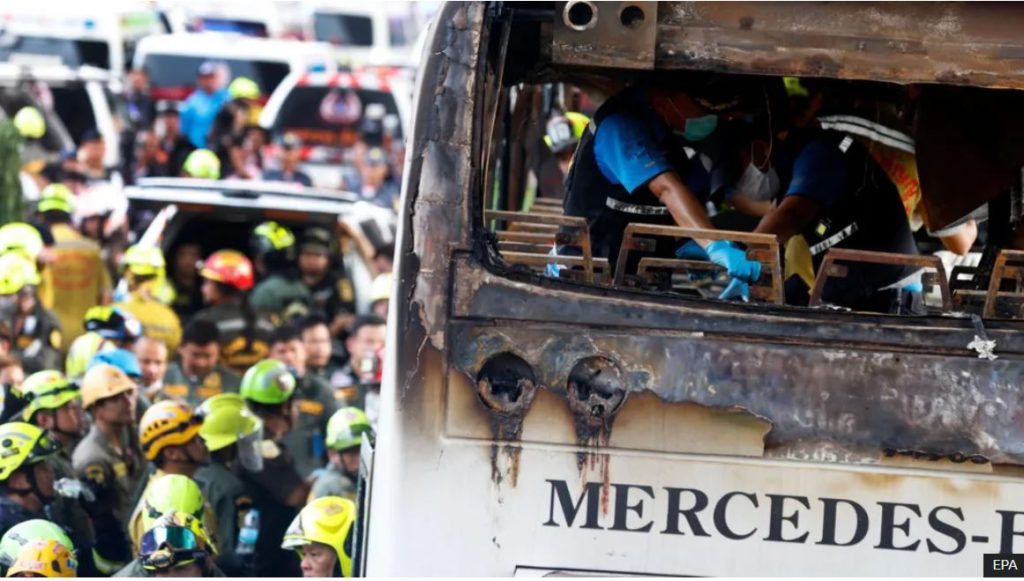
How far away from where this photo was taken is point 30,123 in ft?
55.2

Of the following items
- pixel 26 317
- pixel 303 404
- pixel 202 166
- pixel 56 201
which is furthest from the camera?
pixel 202 166

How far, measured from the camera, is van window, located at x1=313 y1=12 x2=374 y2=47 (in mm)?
26672

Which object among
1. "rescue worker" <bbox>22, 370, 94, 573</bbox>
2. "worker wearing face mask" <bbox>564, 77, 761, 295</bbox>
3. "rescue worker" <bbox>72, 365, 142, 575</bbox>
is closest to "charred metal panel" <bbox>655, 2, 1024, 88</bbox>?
"worker wearing face mask" <bbox>564, 77, 761, 295</bbox>

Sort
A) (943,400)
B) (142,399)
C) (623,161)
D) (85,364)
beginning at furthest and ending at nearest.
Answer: (85,364) → (142,399) → (623,161) → (943,400)

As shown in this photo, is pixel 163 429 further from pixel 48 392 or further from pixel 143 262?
pixel 143 262

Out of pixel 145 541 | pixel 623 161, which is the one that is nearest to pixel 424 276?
pixel 623 161

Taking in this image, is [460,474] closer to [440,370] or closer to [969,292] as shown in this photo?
[440,370]

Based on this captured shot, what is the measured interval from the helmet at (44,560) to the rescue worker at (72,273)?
5.25 m

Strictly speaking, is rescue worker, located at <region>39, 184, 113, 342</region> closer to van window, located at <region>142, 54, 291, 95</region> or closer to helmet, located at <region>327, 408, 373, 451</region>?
helmet, located at <region>327, 408, 373, 451</region>

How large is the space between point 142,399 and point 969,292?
589cm

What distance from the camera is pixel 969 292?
167 inches

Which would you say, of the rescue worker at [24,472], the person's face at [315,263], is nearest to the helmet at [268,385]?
the rescue worker at [24,472]

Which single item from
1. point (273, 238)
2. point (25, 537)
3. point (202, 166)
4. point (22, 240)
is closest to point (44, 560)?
point (25, 537)

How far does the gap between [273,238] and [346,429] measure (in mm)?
3999
